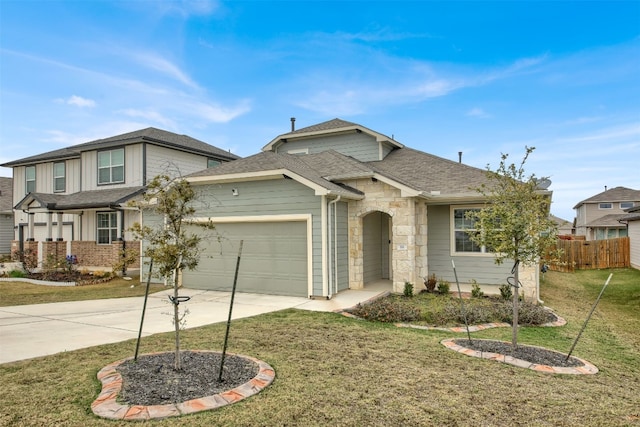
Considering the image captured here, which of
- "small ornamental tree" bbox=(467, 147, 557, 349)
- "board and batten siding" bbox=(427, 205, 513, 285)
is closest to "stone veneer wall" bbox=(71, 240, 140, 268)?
"board and batten siding" bbox=(427, 205, 513, 285)

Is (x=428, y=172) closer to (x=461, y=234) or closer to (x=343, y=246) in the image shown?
(x=461, y=234)

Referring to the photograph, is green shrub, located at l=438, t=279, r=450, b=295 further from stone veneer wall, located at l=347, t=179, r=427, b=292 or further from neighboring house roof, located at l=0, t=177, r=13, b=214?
neighboring house roof, located at l=0, t=177, r=13, b=214

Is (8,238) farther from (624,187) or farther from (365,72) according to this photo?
(624,187)

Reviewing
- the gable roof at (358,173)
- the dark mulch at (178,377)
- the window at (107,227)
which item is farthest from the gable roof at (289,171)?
the window at (107,227)

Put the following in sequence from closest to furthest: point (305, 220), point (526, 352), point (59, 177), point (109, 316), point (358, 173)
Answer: point (526, 352)
point (109, 316)
point (305, 220)
point (358, 173)
point (59, 177)

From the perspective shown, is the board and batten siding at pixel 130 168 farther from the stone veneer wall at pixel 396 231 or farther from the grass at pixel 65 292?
the stone veneer wall at pixel 396 231

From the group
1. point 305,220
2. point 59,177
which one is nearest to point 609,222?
point 305,220

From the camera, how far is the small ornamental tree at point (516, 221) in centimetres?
558

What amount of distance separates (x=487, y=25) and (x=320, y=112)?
11.9m

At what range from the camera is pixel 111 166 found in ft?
59.1

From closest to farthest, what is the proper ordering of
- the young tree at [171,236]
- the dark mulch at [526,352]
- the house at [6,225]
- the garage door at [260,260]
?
the young tree at [171,236] < the dark mulch at [526,352] < the garage door at [260,260] < the house at [6,225]

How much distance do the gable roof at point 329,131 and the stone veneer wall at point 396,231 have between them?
414 cm

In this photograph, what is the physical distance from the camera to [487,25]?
14500 mm

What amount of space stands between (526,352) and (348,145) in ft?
37.6
